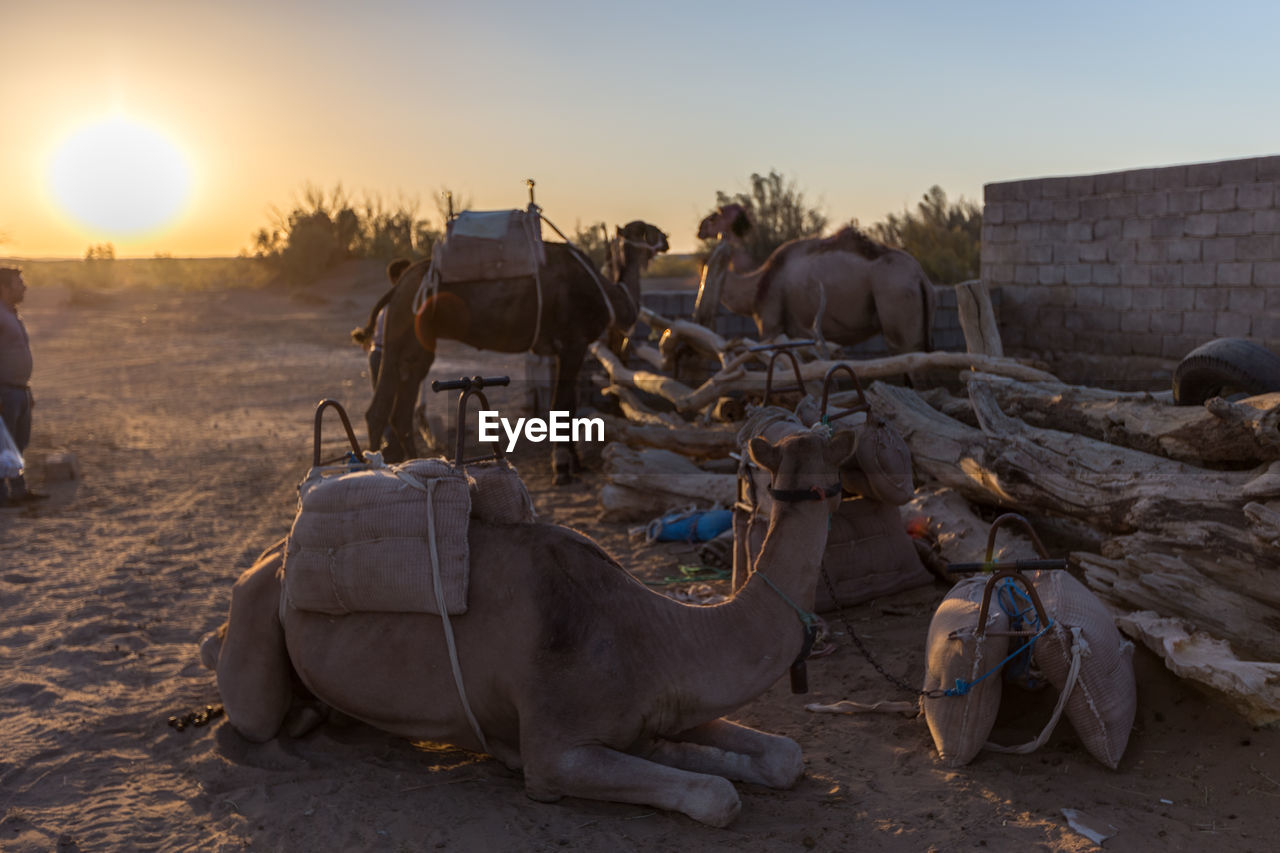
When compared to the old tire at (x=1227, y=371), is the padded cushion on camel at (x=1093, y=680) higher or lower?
lower

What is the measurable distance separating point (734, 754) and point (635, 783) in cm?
50

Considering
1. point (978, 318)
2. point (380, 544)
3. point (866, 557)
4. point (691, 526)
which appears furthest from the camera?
point (978, 318)

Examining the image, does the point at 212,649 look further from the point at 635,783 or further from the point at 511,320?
the point at 511,320

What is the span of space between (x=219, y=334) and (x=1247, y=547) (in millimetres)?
25294

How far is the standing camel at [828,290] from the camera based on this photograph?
39.5 ft

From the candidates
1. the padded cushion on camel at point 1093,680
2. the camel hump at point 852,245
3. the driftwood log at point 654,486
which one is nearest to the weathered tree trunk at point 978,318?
the camel hump at point 852,245

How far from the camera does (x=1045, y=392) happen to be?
7.31m

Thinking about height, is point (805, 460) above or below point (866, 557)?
above

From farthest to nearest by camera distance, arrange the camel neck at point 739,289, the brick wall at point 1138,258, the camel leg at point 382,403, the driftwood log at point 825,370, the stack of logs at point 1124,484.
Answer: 1. the camel neck at point 739,289
2. the brick wall at point 1138,258
3. the camel leg at point 382,403
4. the driftwood log at point 825,370
5. the stack of logs at point 1124,484

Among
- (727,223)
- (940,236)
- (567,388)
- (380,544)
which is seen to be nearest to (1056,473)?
(380,544)

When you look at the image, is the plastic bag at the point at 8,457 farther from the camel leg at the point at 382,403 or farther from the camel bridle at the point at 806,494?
the camel bridle at the point at 806,494

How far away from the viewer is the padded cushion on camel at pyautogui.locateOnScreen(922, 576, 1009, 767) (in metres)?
4.30

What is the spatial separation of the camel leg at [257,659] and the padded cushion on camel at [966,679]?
8.85 feet

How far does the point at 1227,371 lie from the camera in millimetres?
6832
